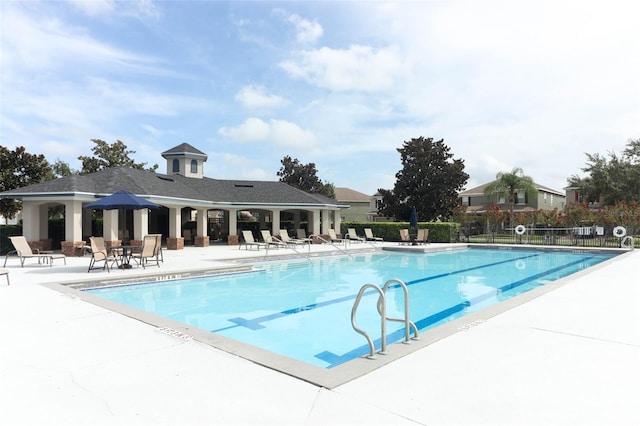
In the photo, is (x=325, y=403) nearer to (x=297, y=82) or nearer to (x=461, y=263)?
(x=461, y=263)

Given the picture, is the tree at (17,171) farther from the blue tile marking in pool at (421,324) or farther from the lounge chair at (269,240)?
the blue tile marking in pool at (421,324)

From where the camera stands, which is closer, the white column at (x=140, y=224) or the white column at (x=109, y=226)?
the white column at (x=109, y=226)

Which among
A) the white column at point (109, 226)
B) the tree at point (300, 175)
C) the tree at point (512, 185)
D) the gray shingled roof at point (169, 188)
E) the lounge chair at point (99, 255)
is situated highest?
the tree at point (300, 175)

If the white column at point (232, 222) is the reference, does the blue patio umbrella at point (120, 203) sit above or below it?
above

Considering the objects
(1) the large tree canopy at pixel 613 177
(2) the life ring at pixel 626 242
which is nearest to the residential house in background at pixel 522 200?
(1) the large tree canopy at pixel 613 177

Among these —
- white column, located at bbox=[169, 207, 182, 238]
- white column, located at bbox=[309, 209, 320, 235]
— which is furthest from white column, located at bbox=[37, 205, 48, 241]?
white column, located at bbox=[309, 209, 320, 235]

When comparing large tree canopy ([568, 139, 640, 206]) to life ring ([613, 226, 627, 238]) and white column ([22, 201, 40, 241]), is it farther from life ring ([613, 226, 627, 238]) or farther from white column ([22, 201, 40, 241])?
white column ([22, 201, 40, 241])

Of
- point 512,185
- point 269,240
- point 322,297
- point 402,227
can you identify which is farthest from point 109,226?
point 512,185

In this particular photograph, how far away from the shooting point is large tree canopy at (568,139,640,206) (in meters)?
39.6

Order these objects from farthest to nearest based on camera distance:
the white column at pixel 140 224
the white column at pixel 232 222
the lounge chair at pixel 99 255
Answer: the white column at pixel 232 222 < the white column at pixel 140 224 < the lounge chair at pixel 99 255

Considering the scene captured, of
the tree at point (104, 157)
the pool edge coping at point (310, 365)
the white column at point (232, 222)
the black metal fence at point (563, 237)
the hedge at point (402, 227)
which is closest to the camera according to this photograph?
the pool edge coping at point (310, 365)

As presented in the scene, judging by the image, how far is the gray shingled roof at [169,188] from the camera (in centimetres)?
1897

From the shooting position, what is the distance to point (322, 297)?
10.7 meters

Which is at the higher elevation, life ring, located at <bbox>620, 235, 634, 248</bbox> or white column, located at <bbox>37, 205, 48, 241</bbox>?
white column, located at <bbox>37, 205, 48, 241</bbox>
